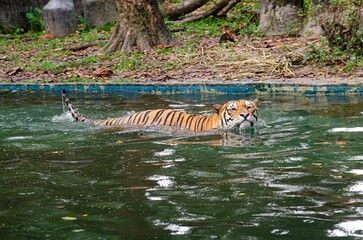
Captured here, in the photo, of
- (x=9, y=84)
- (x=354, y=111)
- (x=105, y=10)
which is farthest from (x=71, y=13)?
(x=354, y=111)

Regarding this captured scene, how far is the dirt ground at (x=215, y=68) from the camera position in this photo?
10641 mm

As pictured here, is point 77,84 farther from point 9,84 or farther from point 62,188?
point 62,188

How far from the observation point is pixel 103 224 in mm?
3779

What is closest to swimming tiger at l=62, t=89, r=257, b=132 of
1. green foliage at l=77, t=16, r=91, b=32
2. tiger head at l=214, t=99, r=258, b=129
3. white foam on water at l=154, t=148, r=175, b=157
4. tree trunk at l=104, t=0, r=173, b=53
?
tiger head at l=214, t=99, r=258, b=129

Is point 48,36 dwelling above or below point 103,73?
above

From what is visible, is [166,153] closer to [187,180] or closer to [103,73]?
[187,180]

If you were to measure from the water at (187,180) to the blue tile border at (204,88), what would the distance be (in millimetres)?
1325

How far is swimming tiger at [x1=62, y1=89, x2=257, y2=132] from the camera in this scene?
6.90 metres

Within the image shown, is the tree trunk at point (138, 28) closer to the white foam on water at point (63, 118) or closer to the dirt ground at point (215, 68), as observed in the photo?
the dirt ground at point (215, 68)

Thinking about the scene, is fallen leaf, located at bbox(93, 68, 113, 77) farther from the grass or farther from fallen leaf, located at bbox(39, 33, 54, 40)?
fallen leaf, located at bbox(39, 33, 54, 40)

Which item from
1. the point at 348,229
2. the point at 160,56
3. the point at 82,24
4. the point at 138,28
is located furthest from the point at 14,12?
the point at 348,229

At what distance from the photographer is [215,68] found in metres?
11.7

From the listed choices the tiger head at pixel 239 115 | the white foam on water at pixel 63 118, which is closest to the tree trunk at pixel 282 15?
the white foam on water at pixel 63 118

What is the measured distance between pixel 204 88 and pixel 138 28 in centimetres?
360
